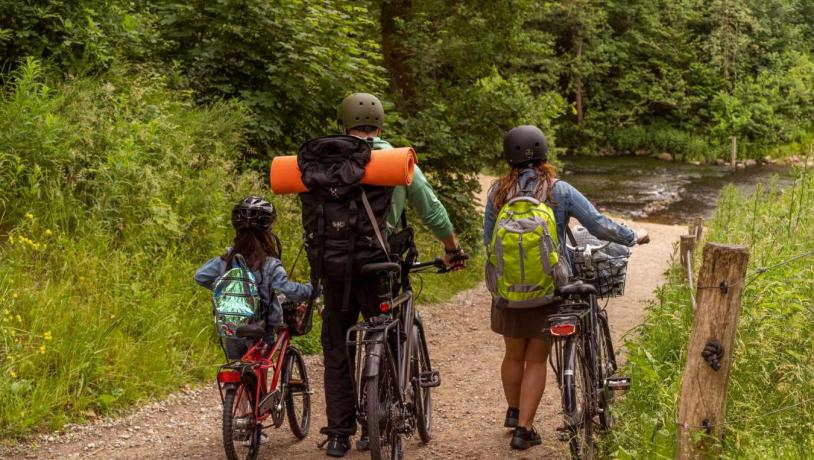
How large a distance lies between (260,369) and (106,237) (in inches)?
119

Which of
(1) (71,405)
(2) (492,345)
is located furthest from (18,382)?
(2) (492,345)

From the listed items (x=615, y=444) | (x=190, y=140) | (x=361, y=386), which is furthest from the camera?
(x=190, y=140)

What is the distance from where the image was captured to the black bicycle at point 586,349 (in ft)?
14.9

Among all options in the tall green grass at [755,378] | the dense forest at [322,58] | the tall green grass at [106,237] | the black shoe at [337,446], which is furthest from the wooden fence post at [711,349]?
the dense forest at [322,58]

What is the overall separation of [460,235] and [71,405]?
26.8 ft

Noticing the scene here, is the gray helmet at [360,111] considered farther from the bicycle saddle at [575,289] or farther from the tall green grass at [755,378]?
the tall green grass at [755,378]

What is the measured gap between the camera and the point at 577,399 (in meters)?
4.77

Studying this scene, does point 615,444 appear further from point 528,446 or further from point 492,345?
point 492,345

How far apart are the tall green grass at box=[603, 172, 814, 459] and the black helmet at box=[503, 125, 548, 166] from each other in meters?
1.35

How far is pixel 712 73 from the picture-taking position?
3909 centimetres

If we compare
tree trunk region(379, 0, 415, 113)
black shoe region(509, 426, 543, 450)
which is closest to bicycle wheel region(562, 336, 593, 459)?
black shoe region(509, 426, 543, 450)

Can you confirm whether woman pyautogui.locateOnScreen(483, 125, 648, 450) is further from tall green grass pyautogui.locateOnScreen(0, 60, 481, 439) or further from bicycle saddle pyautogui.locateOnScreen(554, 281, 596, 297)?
tall green grass pyautogui.locateOnScreen(0, 60, 481, 439)

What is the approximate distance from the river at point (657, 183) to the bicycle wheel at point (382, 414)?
1898 cm

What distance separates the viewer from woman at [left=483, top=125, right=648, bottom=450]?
197 inches
